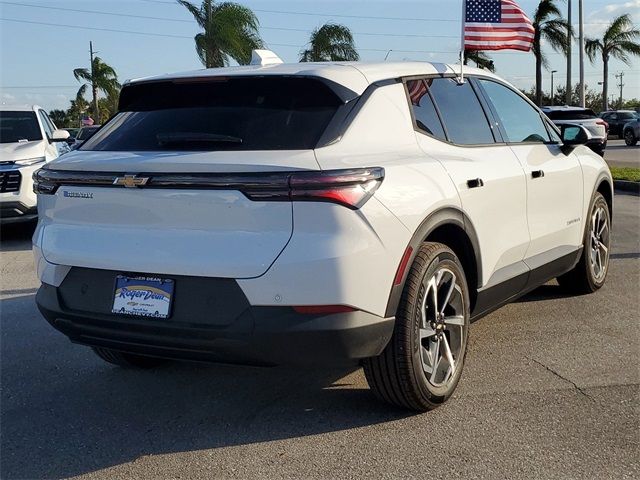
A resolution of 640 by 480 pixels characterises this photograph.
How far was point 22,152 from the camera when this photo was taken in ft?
31.4

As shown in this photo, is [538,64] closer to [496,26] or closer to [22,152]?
[22,152]

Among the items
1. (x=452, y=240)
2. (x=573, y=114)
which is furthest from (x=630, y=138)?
(x=452, y=240)

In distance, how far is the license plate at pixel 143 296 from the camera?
10.5 feet

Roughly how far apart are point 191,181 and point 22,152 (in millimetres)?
7308

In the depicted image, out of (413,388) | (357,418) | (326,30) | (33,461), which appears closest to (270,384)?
(357,418)

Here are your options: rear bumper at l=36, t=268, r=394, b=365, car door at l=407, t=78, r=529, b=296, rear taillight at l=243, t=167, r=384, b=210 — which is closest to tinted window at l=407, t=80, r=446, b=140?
car door at l=407, t=78, r=529, b=296

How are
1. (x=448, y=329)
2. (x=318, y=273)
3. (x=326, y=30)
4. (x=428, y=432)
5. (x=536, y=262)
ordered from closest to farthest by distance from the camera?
(x=318, y=273)
(x=428, y=432)
(x=448, y=329)
(x=536, y=262)
(x=326, y=30)

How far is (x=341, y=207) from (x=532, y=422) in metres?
1.43

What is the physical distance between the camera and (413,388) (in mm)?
3430

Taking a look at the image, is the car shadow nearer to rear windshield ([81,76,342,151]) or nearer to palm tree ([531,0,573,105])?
rear windshield ([81,76,342,151])

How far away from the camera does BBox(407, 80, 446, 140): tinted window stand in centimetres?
387

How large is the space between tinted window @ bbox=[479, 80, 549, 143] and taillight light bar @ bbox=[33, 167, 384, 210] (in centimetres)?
184

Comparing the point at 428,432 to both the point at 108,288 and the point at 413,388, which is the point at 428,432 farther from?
the point at 108,288

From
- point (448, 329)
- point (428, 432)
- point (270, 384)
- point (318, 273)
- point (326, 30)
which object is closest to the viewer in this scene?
point (318, 273)
